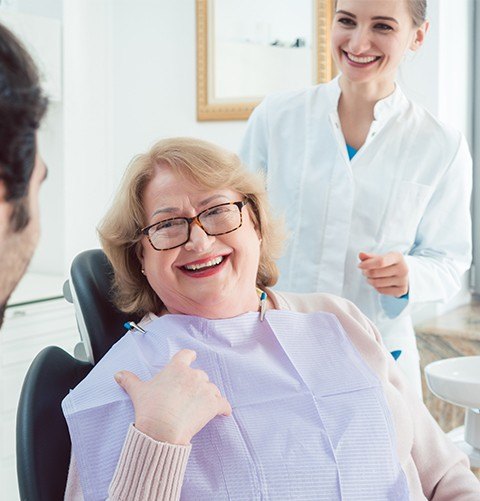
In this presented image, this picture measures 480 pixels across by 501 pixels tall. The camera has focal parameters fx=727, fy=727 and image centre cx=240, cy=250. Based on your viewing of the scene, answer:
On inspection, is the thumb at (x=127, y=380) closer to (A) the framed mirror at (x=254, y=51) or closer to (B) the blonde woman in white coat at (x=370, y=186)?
(B) the blonde woman in white coat at (x=370, y=186)

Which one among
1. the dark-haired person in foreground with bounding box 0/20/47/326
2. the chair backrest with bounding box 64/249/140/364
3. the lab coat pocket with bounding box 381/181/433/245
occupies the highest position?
the dark-haired person in foreground with bounding box 0/20/47/326

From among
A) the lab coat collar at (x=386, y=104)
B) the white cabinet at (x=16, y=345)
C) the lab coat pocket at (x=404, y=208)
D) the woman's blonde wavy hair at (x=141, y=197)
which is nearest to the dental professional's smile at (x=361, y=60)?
the lab coat collar at (x=386, y=104)

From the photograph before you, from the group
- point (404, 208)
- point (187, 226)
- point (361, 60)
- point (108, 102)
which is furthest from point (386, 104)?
point (108, 102)

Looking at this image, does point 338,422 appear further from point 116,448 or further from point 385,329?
point 385,329

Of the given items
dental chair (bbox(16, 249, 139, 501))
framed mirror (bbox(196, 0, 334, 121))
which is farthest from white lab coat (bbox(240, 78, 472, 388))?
framed mirror (bbox(196, 0, 334, 121))

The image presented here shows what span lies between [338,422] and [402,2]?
99 cm

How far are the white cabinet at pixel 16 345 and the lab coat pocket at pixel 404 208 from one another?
1.56 m

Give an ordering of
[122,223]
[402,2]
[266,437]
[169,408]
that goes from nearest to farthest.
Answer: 1. [169,408]
2. [266,437]
3. [122,223]
4. [402,2]

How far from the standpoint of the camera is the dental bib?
115cm

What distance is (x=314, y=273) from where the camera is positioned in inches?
71.9

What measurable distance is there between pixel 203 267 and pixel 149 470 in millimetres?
428

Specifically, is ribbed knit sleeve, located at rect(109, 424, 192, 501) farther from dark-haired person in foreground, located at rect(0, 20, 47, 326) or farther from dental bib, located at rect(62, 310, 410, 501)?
dark-haired person in foreground, located at rect(0, 20, 47, 326)

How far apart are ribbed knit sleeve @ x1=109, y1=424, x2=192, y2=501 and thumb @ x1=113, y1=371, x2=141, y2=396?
0.12 m

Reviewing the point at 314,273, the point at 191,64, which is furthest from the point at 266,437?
the point at 191,64
